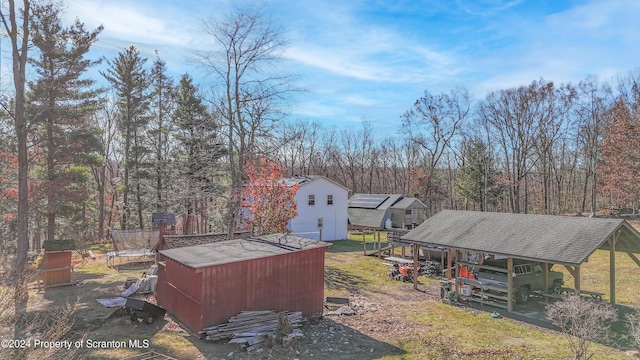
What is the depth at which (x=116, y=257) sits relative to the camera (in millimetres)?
24094

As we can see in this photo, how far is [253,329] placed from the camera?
11.1 meters

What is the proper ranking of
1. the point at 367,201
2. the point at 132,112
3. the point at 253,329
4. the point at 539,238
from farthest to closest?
the point at 367,201 < the point at 132,112 < the point at 539,238 < the point at 253,329

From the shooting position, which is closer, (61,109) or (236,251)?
(236,251)

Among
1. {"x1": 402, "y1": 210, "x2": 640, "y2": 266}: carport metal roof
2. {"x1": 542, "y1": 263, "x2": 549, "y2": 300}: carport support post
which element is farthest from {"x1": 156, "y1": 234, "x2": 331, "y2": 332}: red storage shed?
{"x1": 542, "y1": 263, "x2": 549, "y2": 300}: carport support post

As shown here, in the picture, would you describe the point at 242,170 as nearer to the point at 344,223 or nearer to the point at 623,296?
the point at 344,223

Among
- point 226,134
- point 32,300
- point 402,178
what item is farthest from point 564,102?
point 32,300

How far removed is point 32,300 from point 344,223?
23.6m

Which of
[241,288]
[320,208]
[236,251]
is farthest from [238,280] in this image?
[320,208]

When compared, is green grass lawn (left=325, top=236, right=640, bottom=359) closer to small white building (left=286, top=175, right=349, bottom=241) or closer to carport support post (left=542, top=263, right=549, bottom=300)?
carport support post (left=542, top=263, right=549, bottom=300)

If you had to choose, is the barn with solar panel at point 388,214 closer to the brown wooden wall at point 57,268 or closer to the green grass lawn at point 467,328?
the green grass lawn at point 467,328

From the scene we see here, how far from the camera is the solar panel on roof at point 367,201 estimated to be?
131ft

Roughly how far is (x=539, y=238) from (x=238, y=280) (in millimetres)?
11345

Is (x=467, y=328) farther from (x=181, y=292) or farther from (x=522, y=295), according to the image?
(x=181, y=292)

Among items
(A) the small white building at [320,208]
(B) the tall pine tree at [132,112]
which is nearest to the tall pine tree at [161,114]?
(B) the tall pine tree at [132,112]
